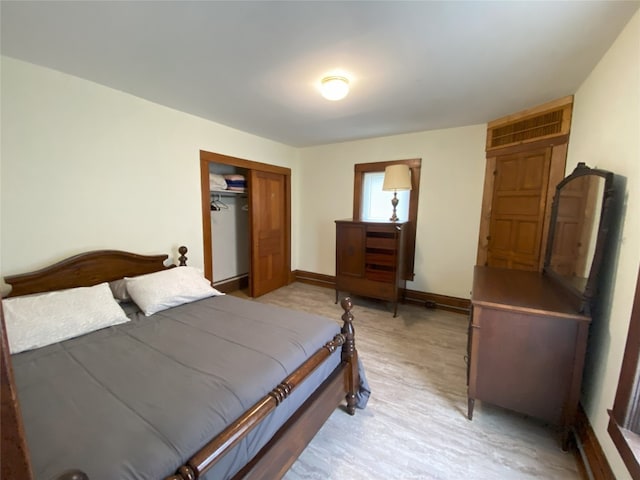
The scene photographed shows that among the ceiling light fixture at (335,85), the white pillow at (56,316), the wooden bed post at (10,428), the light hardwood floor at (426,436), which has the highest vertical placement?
the ceiling light fixture at (335,85)

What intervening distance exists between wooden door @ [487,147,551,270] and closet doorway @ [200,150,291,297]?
2812 millimetres

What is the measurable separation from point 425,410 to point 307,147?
148 inches

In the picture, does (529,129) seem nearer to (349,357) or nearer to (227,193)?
(349,357)

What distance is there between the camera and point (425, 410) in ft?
6.07

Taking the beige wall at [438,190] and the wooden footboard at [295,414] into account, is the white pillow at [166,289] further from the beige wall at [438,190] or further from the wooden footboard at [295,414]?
the beige wall at [438,190]

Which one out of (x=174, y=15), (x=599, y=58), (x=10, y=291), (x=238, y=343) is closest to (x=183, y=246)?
(x=10, y=291)

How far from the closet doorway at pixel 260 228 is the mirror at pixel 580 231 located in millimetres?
3179

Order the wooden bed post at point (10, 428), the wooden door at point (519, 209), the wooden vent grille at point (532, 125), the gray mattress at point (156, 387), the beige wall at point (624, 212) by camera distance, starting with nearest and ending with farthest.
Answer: the wooden bed post at point (10, 428), the gray mattress at point (156, 387), the beige wall at point (624, 212), the wooden vent grille at point (532, 125), the wooden door at point (519, 209)

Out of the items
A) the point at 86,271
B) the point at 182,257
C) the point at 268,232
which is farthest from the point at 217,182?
the point at 86,271

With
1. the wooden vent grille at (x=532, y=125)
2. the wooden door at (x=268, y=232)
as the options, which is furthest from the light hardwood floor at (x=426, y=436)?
the wooden vent grille at (x=532, y=125)

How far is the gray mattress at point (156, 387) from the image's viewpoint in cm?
90

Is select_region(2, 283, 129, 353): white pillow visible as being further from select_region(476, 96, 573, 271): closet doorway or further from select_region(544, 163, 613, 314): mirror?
select_region(476, 96, 573, 271): closet doorway

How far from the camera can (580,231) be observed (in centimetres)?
177

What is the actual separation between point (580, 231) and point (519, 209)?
3.54 ft
